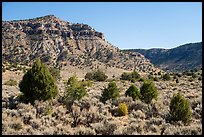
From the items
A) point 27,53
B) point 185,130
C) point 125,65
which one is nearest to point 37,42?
point 27,53

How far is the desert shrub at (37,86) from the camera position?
20.8 metres

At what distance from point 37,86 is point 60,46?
431 feet

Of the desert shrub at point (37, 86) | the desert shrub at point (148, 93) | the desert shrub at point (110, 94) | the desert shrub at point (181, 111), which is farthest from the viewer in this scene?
the desert shrub at point (110, 94)

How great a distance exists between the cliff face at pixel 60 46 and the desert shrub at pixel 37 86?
345 ft

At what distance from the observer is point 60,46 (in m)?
151

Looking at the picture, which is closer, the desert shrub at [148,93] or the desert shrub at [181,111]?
the desert shrub at [181,111]

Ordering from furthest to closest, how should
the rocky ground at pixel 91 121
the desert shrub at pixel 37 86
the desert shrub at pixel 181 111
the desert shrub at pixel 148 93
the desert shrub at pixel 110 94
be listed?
the desert shrub at pixel 110 94, the desert shrub at pixel 148 93, the desert shrub at pixel 37 86, the desert shrub at pixel 181 111, the rocky ground at pixel 91 121

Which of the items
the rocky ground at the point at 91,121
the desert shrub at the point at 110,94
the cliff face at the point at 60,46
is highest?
the cliff face at the point at 60,46

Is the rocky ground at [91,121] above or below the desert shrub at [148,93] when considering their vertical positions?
below

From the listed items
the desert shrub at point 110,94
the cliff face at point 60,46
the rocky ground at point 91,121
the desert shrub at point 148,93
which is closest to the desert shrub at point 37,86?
the rocky ground at point 91,121

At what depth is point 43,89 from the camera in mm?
21062

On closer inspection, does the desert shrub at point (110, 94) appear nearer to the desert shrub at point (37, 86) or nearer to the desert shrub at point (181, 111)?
the desert shrub at point (37, 86)

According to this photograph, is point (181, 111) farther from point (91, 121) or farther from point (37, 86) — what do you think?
point (37, 86)

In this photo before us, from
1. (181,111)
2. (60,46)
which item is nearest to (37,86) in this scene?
(181,111)
